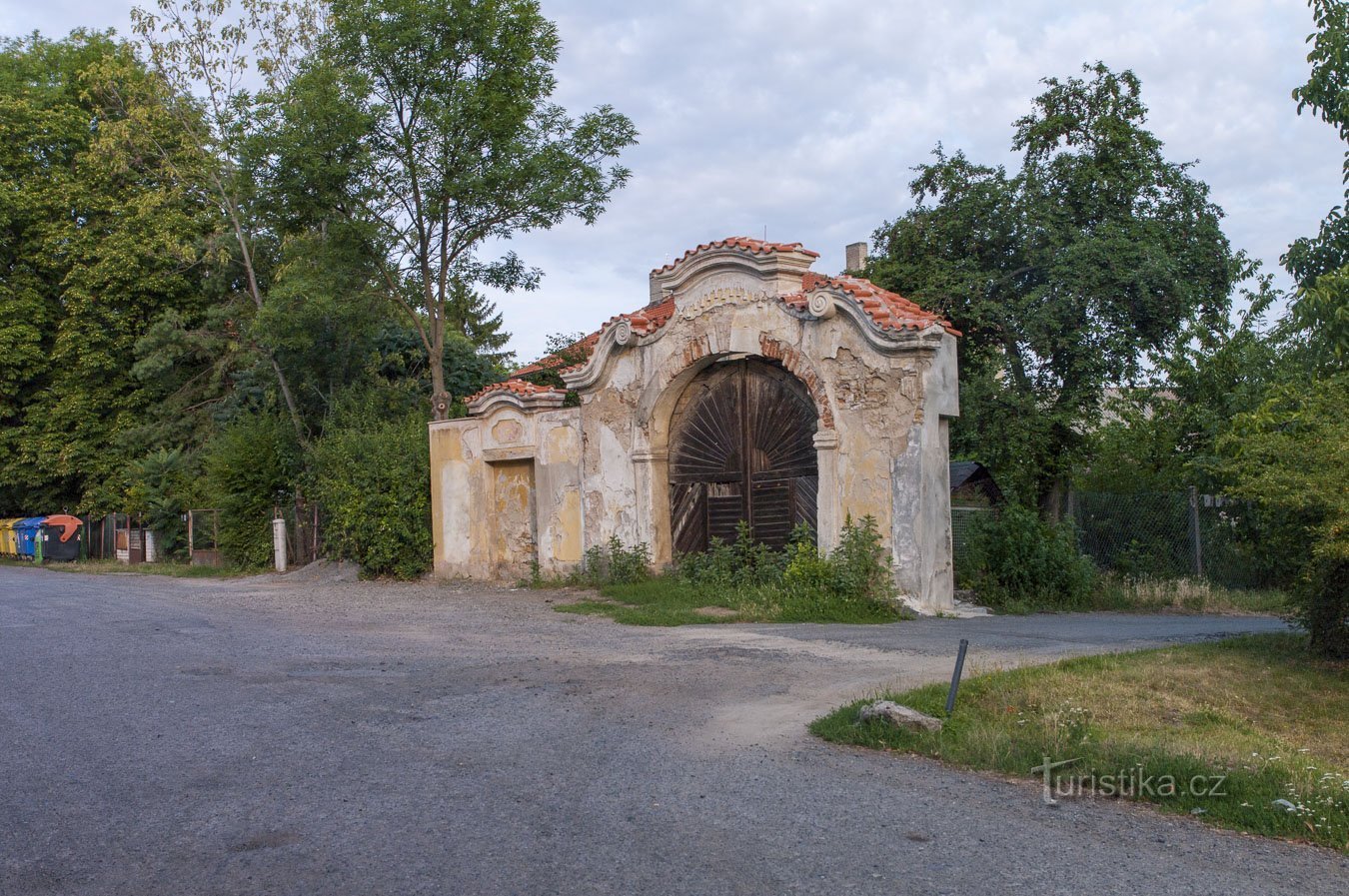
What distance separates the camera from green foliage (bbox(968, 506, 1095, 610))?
16891mm

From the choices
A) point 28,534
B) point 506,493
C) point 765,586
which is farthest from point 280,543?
point 765,586

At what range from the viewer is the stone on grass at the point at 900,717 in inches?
280

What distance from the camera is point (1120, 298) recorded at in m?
20.8

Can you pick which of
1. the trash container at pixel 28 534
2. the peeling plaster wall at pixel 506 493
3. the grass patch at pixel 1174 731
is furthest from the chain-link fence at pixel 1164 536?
the trash container at pixel 28 534

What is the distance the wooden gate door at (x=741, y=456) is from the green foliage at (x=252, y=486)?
1188cm

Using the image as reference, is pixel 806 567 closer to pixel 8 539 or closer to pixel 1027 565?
pixel 1027 565

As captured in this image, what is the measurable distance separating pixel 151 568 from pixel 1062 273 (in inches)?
856

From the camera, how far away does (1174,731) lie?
739cm

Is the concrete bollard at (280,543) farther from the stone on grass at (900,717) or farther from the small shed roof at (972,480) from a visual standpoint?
the stone on grass at (900,717)

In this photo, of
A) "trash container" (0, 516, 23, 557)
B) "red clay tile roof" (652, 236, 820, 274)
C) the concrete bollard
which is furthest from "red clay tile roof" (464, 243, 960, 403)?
"trash container" (0, 516, 23, 557)

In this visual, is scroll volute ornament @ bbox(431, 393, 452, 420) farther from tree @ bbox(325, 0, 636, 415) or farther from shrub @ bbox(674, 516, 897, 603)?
shrub @ bbox(674, 516, 897, 603)

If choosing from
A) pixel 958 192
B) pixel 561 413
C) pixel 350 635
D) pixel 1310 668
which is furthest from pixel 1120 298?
pixel 350 635

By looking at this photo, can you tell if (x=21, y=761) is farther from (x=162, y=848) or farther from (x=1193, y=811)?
(x=1193, y=811)

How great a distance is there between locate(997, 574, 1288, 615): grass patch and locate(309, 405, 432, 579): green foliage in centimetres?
1056
